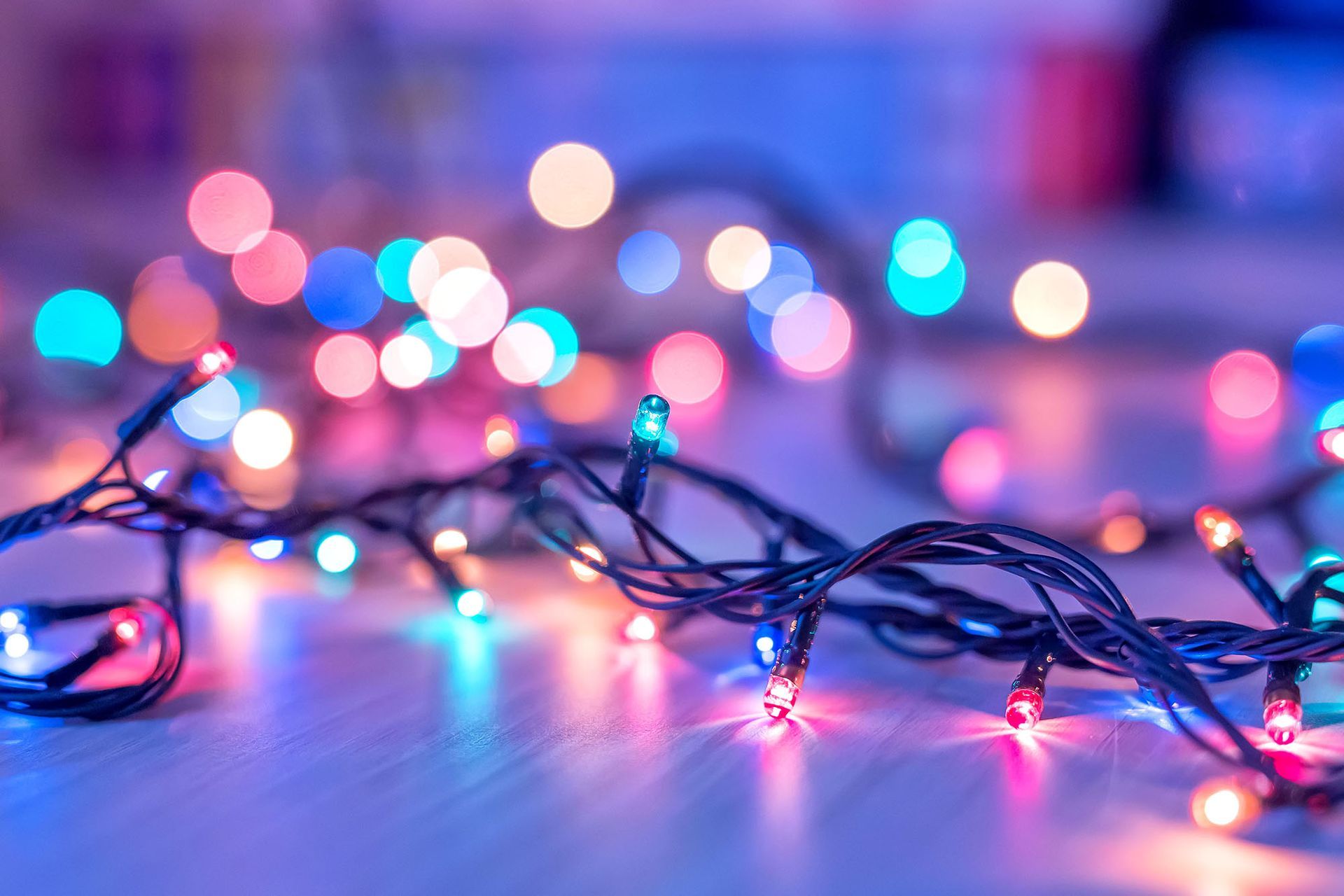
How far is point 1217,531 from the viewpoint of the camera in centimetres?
41

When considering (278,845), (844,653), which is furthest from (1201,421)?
(278,845)

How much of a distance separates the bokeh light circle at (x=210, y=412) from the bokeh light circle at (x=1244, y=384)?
831 mm

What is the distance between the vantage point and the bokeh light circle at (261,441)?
71cm

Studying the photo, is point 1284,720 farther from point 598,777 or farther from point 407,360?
point 407,360

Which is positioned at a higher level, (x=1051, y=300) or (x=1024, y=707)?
(x=1051, y=300)

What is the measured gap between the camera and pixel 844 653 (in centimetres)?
44

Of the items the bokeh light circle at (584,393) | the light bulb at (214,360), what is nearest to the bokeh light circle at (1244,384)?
the bokeh light circle at (584,393)

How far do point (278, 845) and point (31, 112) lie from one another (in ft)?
6.50

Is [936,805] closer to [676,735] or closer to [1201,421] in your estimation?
[676,735]

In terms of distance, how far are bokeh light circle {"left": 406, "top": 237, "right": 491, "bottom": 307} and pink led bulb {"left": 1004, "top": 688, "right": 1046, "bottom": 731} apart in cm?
91

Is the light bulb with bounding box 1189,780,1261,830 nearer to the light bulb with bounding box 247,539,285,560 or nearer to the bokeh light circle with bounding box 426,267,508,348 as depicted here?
the light bulb with bounding box 247,539,285,560

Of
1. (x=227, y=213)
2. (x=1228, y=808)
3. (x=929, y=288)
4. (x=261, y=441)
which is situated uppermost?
(x=227, y=213)

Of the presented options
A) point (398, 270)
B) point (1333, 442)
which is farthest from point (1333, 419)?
point (398, 270)

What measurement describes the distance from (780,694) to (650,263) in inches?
44.3
